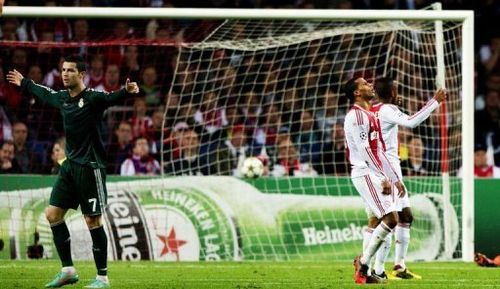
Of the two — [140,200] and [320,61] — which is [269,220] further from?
[320,61]

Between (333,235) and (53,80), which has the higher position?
(53,80)

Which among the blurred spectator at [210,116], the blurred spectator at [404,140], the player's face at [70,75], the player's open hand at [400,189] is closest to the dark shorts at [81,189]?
the player's face at [70,75]

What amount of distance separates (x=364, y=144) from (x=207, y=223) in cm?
453

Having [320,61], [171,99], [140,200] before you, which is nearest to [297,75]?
[320,61]

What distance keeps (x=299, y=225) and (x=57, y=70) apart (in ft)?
14.4

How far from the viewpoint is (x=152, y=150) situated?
1686 centimetres

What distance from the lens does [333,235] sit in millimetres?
15930

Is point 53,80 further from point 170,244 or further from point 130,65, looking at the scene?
point 170,244

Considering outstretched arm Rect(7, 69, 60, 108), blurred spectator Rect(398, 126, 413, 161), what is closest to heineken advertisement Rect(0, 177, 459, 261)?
blurred spectator Rect(398, 126, 413, 161)

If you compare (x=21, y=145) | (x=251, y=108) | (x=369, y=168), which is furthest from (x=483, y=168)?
(x=21, y=145)

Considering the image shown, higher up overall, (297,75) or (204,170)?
(297,75)

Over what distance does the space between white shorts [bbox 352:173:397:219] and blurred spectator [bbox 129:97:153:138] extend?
5.87m

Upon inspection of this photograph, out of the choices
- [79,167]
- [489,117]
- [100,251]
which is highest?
[489,117]

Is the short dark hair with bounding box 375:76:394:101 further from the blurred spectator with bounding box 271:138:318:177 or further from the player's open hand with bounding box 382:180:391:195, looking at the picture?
the blurred spectator with bounding box 271:138:318:177
